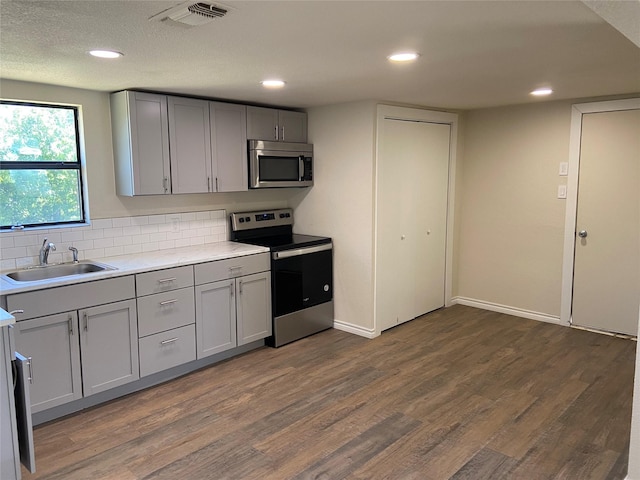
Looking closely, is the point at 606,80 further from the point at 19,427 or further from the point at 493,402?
the point at 19,427

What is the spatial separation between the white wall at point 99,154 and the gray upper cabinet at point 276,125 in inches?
32.2

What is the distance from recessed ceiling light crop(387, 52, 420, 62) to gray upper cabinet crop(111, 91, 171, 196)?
1.93 metres

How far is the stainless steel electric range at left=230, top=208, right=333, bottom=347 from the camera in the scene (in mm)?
4242

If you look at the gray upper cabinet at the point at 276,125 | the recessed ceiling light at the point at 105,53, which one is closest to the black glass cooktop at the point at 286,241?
the gray upper cabinet at the point at 276,125

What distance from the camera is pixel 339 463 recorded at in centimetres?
260

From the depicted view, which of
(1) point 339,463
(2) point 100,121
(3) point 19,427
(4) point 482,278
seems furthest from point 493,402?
(2) point 100,121

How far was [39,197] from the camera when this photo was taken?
3.50 metres

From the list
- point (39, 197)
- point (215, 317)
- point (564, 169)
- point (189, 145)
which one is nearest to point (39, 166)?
point (39, 197)

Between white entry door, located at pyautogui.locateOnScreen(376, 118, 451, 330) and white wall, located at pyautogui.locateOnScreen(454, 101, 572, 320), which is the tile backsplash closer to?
white entry door, located at pyautogui.locateOnScreen(376, 118, 451, 330)

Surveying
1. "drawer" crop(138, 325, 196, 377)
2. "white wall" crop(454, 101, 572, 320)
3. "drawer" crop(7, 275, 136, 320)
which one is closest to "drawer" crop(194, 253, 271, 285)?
"drawer" crop(138, 325, 196, 377)

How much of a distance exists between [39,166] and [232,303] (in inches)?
68.0

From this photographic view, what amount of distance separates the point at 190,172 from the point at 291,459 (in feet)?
7.72

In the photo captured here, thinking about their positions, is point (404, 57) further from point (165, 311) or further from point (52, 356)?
point (52, 356)

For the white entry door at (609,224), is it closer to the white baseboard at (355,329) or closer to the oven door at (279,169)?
the white baseboard at (355,329)
